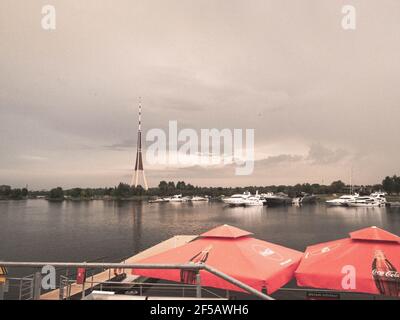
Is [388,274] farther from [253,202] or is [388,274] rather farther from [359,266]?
[253,202]

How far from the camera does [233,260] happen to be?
837 cm

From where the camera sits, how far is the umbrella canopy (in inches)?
294

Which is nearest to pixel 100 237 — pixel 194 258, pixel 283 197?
pixel 194 258

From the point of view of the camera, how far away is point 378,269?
297 inches

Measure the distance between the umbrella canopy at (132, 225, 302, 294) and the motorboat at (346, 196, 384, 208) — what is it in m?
141

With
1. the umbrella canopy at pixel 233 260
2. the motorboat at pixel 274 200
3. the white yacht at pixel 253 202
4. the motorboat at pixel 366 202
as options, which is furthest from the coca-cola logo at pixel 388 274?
the motorboat at pixel 274 200

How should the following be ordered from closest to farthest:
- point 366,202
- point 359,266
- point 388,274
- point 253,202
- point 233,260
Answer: point 388,274
point 359,266
point 233,260
point 366,202
point 253,202

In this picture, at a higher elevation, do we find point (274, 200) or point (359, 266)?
point (359, 266)

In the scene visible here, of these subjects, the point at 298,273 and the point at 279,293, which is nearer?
the point at 298,273

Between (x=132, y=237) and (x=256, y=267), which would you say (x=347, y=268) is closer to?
(x=256, y=267)

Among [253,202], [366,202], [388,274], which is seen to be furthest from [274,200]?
[388,274]

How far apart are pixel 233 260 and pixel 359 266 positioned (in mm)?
3068

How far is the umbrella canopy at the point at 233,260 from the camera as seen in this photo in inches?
294
